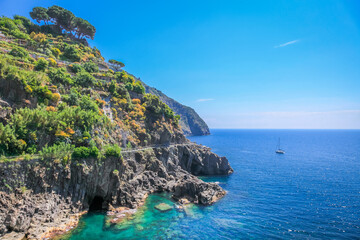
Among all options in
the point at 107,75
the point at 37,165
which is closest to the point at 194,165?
the point at 107,75

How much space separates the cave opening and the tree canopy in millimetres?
80870

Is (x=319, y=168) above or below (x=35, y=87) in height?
below

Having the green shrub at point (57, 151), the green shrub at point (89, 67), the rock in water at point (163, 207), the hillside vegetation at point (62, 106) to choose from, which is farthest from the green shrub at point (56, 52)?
the rock in water at point (163, 207)

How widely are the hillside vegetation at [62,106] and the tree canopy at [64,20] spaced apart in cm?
42

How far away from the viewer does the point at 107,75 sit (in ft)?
206

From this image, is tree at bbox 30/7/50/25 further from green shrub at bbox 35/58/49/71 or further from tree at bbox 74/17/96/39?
green shrub at bbox 35/58/49/71

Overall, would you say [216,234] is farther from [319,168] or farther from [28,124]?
[319,168]

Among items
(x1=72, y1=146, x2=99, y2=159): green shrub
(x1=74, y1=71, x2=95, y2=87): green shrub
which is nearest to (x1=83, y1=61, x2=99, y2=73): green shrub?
(x1=74, y1=71, x2=95, y2=87): green shrub

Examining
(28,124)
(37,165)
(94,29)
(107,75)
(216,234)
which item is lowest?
(216,234)

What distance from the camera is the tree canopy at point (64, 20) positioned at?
77.3 metres

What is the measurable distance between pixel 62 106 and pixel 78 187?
683 inches

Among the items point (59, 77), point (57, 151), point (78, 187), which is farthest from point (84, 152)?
point (59, 77)

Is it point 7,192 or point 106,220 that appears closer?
point 7,192

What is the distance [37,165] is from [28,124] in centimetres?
776
